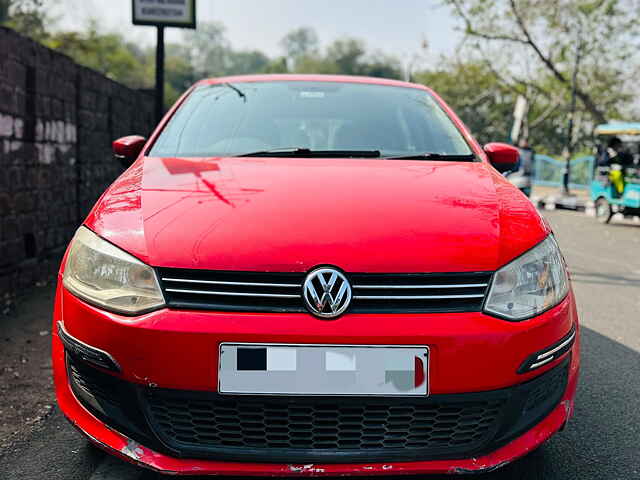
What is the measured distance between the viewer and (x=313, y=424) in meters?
1.95

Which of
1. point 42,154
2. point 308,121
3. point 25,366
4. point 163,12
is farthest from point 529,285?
point 163,12

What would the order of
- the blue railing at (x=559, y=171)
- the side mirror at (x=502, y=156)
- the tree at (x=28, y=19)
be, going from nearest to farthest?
the side mirror at (x=502, y=156)
the blue railing at (x=559, y=171)
the tree at (x=28, y=19)

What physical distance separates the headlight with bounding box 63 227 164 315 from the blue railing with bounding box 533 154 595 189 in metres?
25.6

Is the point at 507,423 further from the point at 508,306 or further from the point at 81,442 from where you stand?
the point at 81,442

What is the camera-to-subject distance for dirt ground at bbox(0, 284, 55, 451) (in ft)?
Result: 9.83

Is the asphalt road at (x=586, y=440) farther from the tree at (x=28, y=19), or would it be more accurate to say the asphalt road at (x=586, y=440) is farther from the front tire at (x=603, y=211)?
the tree at (x=28, y=19)

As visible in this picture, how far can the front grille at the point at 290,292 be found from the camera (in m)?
1.98

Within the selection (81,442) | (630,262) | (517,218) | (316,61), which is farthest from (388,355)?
(316,61)

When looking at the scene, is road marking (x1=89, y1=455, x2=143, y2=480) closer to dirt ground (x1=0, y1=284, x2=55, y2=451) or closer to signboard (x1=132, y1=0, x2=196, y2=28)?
dirt ground (x1=0, y1=284, x2=55, y2=451)

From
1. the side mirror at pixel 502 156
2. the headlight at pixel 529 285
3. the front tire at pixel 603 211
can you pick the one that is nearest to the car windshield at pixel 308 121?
the side mirror at pixel 502 156

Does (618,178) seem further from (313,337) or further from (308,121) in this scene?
(313,337)

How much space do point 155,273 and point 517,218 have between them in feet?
3.79

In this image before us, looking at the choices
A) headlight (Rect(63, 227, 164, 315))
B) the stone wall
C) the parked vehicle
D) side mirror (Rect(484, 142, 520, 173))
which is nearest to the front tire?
the parked vehicle

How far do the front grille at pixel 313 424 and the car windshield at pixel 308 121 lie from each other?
131 cm
